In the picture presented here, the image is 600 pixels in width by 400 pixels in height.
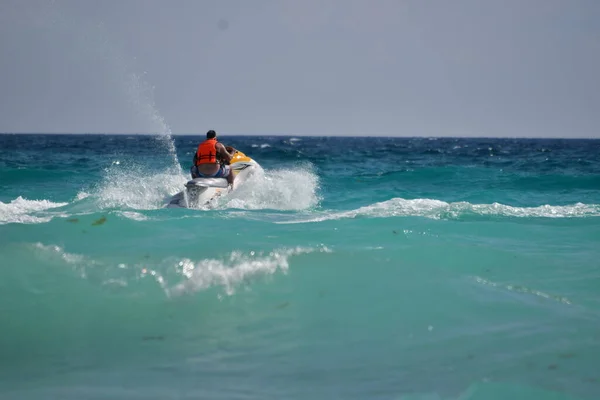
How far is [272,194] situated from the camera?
14.2 m

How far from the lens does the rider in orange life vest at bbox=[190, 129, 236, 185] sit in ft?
42.6

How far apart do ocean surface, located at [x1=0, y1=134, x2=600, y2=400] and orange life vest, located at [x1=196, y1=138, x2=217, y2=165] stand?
1879 mm

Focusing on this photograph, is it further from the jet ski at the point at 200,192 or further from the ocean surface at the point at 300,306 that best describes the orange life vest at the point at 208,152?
the ocean surface at the point at 300,306

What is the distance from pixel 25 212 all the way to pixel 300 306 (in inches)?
309

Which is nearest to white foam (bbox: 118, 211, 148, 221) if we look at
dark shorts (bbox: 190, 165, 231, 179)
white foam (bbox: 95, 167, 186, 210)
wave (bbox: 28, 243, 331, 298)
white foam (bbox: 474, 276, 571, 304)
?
white foam (bbox: 95, 167, 186, 210)

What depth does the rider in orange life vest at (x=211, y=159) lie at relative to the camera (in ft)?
42.6

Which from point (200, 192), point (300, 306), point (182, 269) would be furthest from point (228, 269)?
point (200, 192)

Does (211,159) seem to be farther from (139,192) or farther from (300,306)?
(300,306)

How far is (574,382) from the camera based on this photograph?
4488 millimetres

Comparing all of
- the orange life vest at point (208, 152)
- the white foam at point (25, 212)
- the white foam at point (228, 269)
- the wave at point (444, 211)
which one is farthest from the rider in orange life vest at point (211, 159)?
the white foam at point (228, 269)

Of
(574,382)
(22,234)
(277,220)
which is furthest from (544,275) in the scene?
(22,234)

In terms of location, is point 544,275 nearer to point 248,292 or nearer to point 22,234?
point 248,292

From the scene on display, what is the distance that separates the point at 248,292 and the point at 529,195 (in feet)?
45.9

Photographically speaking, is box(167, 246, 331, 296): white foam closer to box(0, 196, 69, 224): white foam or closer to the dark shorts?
box(0, 196, 69, 224): white foam
